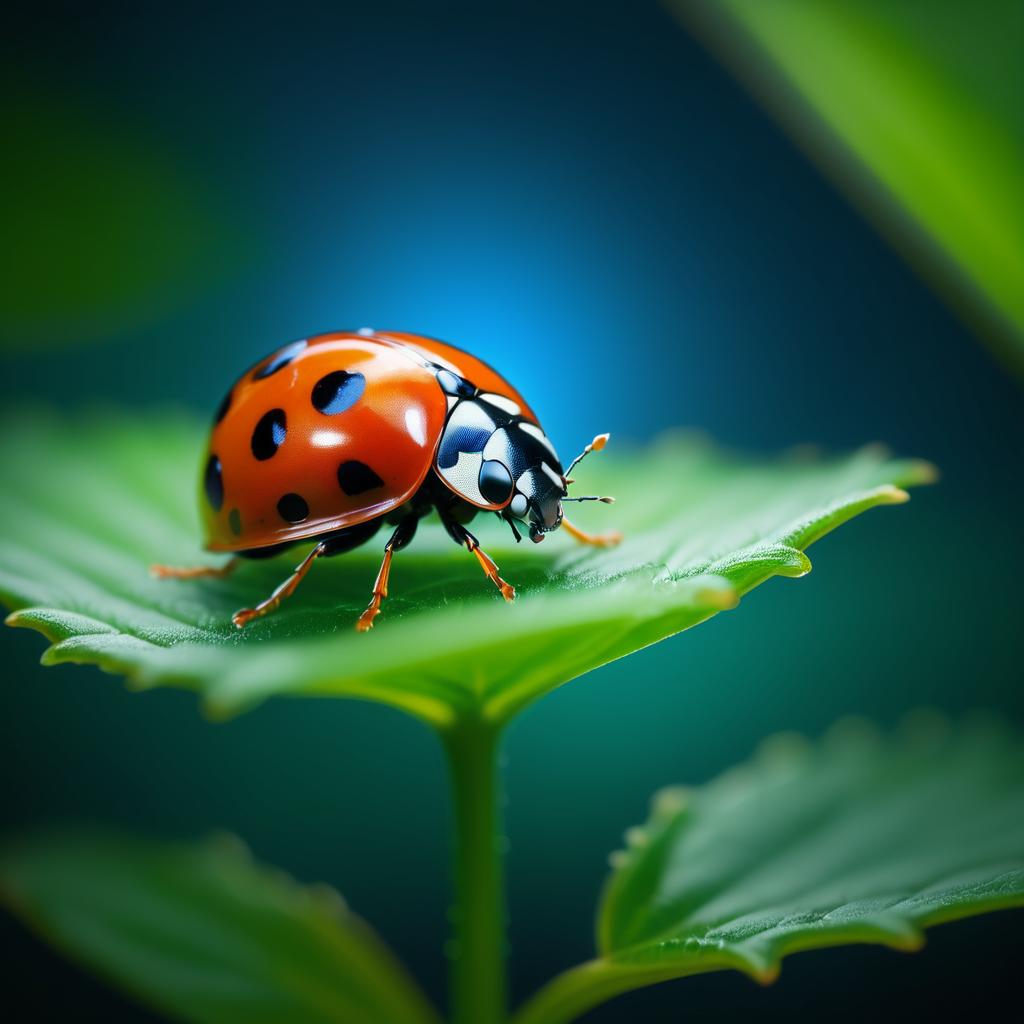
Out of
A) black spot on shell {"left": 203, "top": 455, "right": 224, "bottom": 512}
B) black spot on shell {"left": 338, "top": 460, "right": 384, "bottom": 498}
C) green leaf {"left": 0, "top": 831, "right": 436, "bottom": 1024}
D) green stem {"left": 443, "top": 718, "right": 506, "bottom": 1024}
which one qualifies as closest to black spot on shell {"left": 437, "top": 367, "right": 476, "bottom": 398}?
black spot on shell {"left": 338, "top": 460, "right": 384, "bottom": 498}

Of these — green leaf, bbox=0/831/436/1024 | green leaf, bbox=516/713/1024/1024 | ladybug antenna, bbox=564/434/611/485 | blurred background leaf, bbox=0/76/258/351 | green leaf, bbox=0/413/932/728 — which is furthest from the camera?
blurred background leaf, bbox=0/76/258/351

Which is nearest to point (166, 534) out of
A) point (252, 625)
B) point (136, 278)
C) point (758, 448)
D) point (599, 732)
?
point (252, 625)

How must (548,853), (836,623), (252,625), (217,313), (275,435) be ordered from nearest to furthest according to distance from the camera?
(252,625)
(275,435)
(548,853)
(836,623)
(217,313)

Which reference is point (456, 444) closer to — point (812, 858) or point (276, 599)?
point (276, 599)

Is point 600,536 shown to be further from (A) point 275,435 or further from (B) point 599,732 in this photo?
(B) point 599,732

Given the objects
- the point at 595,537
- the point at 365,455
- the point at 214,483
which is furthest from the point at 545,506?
the point at 214,483

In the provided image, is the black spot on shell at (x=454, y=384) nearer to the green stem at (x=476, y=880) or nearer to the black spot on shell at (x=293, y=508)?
the black spot on shell at (x=293, y=508)

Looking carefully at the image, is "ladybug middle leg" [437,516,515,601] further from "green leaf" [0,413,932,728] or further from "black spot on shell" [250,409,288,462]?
"black spot on shell" [250,409,288,462]
